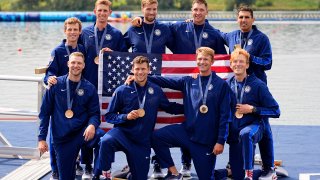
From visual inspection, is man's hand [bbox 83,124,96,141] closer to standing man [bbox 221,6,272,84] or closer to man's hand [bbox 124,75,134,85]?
man's hand [bbox 124,75,134,85]

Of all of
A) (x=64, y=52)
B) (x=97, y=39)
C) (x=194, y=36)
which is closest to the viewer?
(x=64, y=52)

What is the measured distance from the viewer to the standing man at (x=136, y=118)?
25.6ft

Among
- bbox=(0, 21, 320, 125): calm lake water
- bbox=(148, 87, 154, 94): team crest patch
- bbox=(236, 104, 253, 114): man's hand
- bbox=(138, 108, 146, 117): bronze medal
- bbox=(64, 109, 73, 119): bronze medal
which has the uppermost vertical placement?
bbox=(148, 87, 154, 94): team crest patch

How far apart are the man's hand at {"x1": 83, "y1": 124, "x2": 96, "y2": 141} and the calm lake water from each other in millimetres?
6167

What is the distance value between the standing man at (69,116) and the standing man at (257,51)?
1.92 meters

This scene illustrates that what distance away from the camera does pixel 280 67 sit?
2422 centimetres

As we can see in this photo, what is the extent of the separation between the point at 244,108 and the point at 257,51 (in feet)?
3.00

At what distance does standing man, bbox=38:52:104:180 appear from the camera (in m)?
7.88

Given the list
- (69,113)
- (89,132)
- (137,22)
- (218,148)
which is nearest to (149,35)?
(137,22)

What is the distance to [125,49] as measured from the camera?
8805mm

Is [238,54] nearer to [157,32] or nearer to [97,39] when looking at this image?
[157,32]

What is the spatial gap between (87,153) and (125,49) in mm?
1408

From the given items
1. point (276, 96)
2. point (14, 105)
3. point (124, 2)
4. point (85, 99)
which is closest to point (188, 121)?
point (85, 99)

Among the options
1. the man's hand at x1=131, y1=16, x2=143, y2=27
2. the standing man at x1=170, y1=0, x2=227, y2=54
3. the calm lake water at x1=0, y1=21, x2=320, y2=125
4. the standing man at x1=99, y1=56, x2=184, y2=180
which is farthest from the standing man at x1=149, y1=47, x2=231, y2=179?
the calm lake water at x1=0, y1=21, x2=320, y2=125
